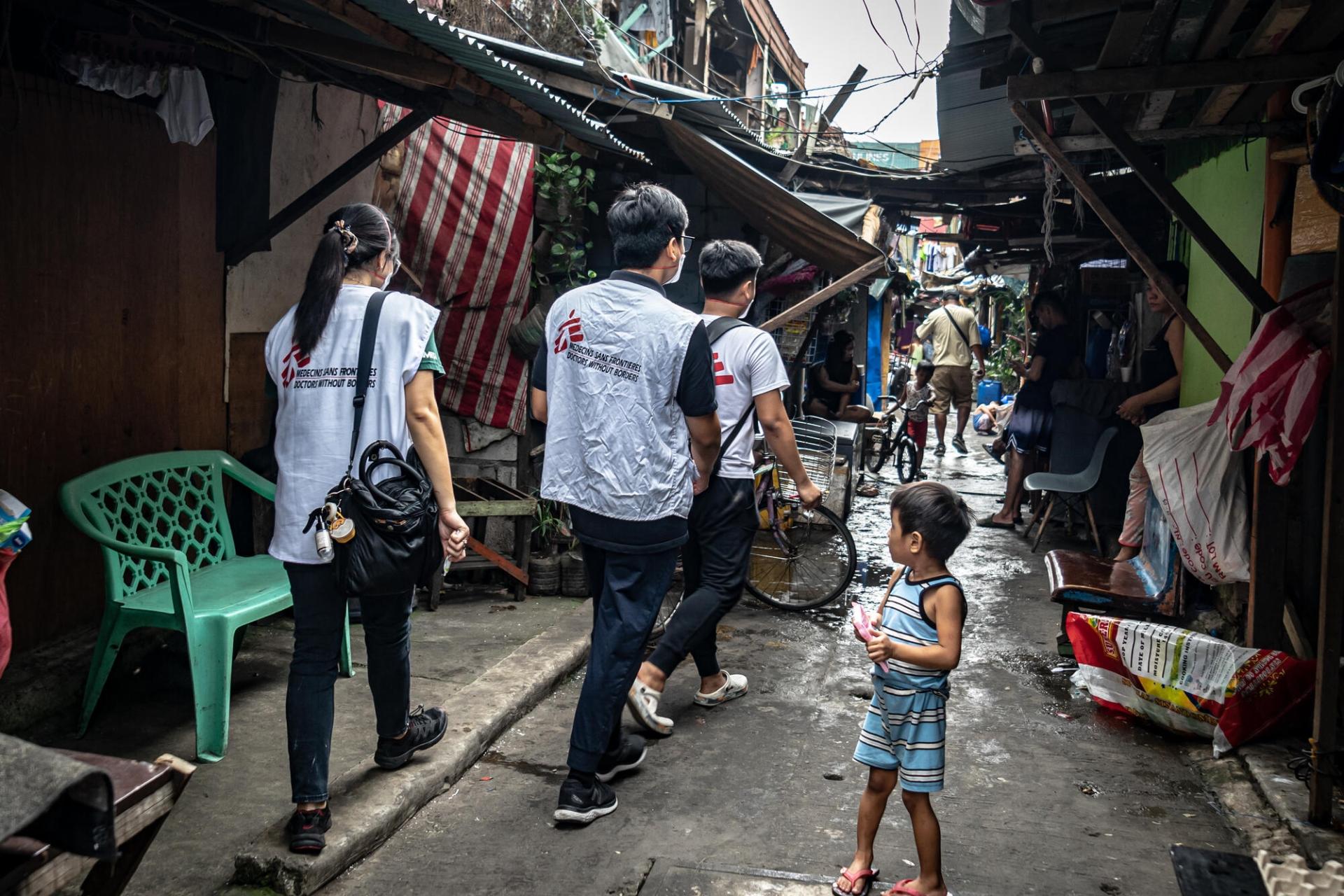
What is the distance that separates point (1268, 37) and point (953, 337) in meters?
10.8

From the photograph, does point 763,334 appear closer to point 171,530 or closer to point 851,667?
point 851,667

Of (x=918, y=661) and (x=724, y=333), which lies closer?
(x=918, y=661)

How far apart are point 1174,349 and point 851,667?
3.39 meters

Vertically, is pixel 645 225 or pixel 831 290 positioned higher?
pixel 831 290

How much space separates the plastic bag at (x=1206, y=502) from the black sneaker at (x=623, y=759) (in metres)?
2.77

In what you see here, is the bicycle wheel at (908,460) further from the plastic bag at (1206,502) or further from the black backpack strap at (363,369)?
the black backpack strap at (363,369)

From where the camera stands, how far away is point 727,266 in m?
4.98

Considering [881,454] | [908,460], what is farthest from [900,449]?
[881,454]

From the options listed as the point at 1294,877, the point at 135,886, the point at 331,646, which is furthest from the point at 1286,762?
the point at 135,886

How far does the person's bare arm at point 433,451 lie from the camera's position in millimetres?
3543

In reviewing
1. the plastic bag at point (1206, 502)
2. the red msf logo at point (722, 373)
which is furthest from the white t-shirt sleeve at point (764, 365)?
the plastic bag at point (1206, 502)

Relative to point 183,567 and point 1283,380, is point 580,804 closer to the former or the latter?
point 183,567

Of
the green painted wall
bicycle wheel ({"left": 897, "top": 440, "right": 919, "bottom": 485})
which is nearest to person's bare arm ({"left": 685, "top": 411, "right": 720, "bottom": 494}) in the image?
the green painted wall

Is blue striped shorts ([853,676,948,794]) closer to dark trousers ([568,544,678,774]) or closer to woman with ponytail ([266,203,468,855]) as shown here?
dark trousers ([568,544,678,774])
